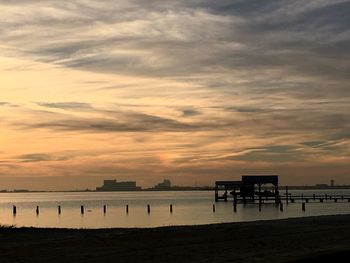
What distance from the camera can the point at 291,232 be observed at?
29.4m

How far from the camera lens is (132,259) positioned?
18828 millimetres

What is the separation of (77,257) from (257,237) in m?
9.84

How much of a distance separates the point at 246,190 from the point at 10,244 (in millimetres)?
95088

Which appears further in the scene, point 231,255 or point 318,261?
point 231,255

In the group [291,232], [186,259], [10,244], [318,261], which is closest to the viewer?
[318,261]

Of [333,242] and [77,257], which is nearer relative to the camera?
[77,257]

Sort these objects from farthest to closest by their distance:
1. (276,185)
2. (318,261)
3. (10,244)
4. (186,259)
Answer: (276,185), (10,244), (186,259), (318,261)

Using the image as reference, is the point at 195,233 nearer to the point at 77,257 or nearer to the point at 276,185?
the point at 77,257

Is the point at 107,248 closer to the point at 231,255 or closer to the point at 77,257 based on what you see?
the point at 77,257

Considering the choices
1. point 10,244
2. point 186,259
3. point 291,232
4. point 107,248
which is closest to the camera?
point 186,259

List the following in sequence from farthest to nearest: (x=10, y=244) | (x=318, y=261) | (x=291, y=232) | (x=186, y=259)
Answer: (x=291, y=232) < (x=10, y=244) < (x=186, y=259) < (x=318, y=261)

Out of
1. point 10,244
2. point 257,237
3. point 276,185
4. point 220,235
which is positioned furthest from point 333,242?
point 276,185

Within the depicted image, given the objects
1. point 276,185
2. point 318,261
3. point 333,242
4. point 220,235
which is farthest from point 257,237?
point 276,185

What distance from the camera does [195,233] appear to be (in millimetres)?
29578
